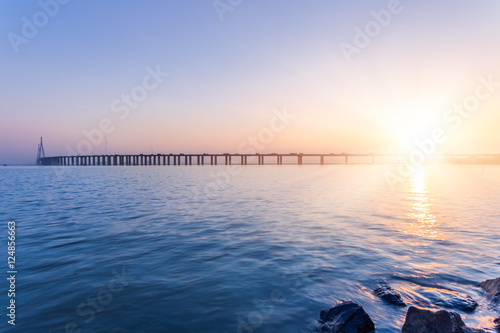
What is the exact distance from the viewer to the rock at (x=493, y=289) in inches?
279

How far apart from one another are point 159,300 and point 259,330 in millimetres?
2834

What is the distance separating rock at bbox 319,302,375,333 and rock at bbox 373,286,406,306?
1575 mm

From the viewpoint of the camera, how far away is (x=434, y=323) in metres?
5.39

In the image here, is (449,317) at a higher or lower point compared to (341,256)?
higher

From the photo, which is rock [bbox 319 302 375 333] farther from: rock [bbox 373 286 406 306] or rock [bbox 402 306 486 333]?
rock [bbox 373 286 406 306]

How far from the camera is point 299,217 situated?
19.0 metres

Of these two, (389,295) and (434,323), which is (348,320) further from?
(389,295)

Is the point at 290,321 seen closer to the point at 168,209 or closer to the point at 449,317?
the point at 449,317

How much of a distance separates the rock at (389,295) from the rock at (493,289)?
2.25 meters

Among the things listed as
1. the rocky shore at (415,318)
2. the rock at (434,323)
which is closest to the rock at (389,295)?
the rocky shore at (415,318)

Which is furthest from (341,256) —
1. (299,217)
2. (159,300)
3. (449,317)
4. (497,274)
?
(299,217)

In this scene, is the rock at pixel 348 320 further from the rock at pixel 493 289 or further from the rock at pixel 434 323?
the rock at pixel 493 289

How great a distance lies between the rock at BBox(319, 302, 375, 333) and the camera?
5.78 m

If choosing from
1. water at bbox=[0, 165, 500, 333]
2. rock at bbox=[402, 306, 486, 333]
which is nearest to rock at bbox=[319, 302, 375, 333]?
water at bbox=[0, 165, 500, 333]
